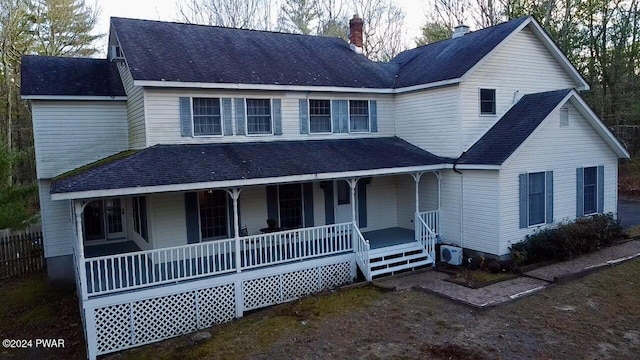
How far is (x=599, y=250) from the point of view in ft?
46.6

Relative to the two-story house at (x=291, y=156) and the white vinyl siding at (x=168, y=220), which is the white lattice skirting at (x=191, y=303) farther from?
the white vinyl siding at (x=168, y=220)

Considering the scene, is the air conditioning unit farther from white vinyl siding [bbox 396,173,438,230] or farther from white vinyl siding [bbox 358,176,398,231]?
white vinyl siding [bbox 358,176,398,231]

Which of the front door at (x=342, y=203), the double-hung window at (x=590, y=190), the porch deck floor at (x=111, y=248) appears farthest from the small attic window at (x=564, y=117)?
the porch deck floor at (x=111, y=248)

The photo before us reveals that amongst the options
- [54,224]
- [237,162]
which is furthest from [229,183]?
[54,224]

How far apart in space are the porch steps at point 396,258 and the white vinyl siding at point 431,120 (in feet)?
11.0

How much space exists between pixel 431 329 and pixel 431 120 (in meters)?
7.97

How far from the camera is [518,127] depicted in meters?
13.6

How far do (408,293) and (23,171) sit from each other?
30400 mm

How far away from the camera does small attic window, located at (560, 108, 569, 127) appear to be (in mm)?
13938

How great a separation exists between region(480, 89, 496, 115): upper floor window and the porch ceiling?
2273 mm

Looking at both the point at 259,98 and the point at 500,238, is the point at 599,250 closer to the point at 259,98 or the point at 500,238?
the point at 500,238

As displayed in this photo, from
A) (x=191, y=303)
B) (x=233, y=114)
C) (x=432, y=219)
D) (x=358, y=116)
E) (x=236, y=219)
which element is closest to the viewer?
(x=191, y=303)

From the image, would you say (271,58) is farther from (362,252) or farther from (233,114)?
(362,252)

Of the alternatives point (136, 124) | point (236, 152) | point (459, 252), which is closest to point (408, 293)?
point (459, 252)
